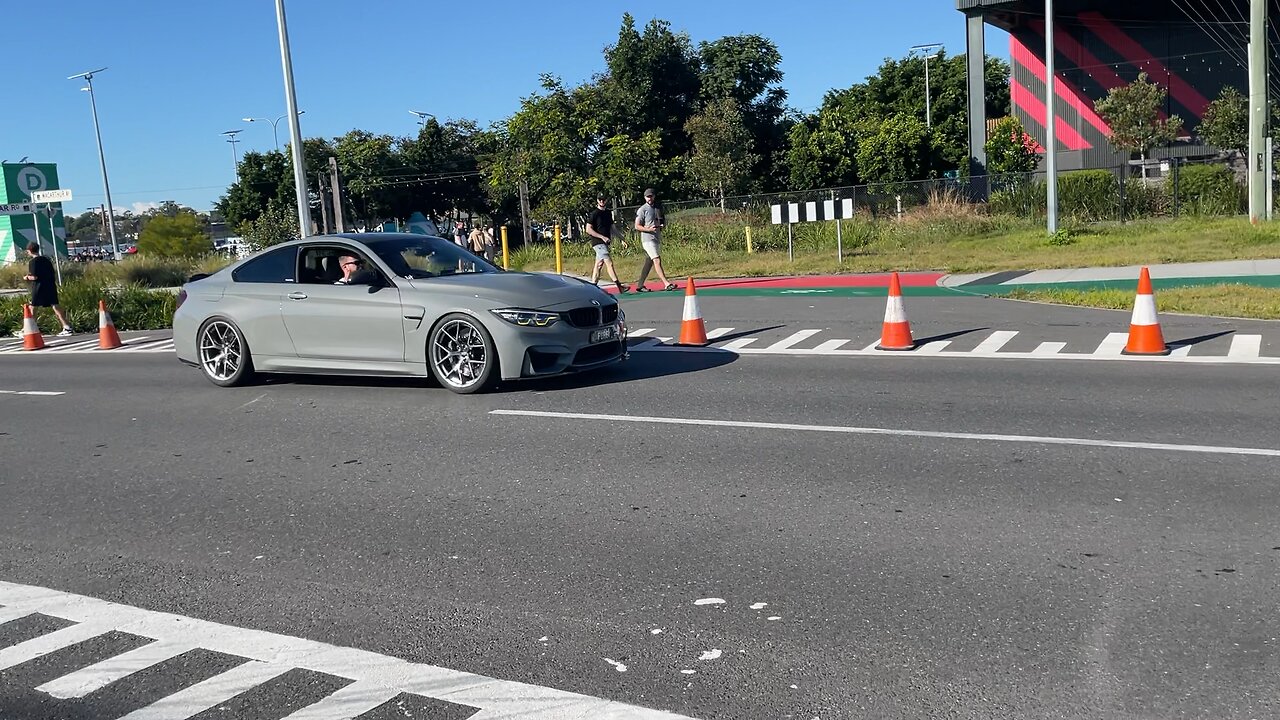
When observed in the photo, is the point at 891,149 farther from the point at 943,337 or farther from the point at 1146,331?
the point at 1146,331

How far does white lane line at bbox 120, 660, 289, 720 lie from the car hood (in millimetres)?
5736

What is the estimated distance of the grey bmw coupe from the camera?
9.89 m

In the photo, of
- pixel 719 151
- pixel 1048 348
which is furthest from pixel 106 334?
pixel 719 151

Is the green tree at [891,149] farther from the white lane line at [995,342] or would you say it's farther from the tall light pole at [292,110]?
the white lane line at [995,342]

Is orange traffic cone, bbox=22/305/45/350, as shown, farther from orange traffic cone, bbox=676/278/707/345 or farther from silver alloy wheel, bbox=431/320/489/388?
orange traffic cone, bbox=676/278/707/345

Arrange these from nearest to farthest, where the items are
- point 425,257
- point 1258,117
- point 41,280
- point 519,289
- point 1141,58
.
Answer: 1. point 519,289
2. point 425,257
3. point 41,280
4. point 1258,117
5. point 1141,58

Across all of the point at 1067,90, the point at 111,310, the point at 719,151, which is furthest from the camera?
the point at 1067,90

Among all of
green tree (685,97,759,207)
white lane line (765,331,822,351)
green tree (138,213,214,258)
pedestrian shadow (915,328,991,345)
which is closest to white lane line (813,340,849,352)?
white lane line (765,331,822,351)

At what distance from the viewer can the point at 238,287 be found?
11.3 metres

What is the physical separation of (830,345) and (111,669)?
30.1 ft

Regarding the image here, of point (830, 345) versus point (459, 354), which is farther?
point (830, 345)

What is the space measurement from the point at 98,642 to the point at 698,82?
48292 millimetres

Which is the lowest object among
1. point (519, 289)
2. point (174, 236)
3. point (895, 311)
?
point (895, 311)

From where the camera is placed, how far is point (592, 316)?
10266mm
